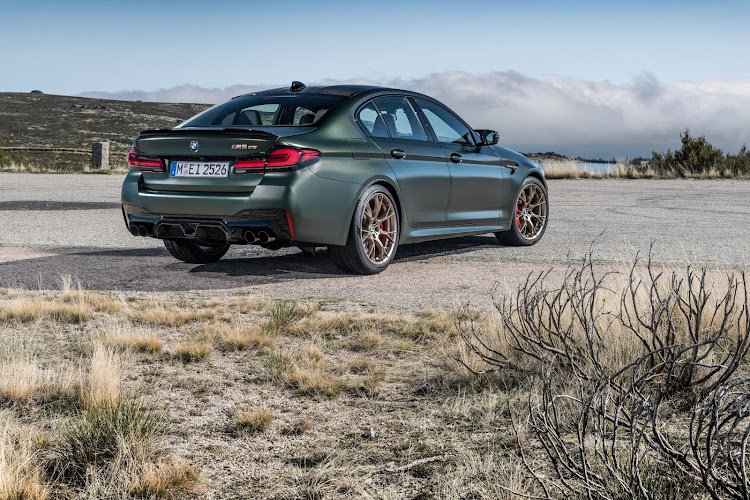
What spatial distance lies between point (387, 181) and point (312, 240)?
1090 millimetres

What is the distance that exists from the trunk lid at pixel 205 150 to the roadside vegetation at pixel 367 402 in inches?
51.3

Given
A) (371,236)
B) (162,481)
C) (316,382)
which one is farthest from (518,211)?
(162,481)

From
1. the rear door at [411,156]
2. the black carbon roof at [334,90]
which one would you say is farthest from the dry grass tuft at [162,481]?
the black carbon roof at [334,90]

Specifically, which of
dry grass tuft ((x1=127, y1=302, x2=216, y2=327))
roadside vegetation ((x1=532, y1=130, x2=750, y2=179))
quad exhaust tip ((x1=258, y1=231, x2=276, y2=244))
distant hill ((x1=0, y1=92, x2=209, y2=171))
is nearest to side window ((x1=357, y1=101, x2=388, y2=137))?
quad exhaust tip ((x1=258, y1=231, x2=276, y2=244))

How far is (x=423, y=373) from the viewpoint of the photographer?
4742 millimetres

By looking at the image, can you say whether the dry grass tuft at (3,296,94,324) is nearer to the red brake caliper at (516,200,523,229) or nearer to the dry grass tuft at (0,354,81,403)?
the dry grass tuft at (0,354,81,403)

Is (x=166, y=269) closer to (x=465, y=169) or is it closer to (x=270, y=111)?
(x=270, y=111)

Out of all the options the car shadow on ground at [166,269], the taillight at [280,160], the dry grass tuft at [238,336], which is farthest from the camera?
the car shadow on ground at [166,269]

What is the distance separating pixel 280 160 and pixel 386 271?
181cm


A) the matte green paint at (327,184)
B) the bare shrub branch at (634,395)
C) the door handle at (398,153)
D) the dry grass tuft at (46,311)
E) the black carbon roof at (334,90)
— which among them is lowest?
the dry grass tuft at (46,311)

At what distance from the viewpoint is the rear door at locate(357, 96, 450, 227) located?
26.5 ft

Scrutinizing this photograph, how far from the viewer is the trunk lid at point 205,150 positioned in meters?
7.11

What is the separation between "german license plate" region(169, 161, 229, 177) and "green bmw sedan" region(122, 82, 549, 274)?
10 millimetres

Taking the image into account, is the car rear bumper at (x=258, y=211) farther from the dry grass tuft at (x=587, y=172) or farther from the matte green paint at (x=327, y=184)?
the dry grass tuft at (x=587, y=172)
